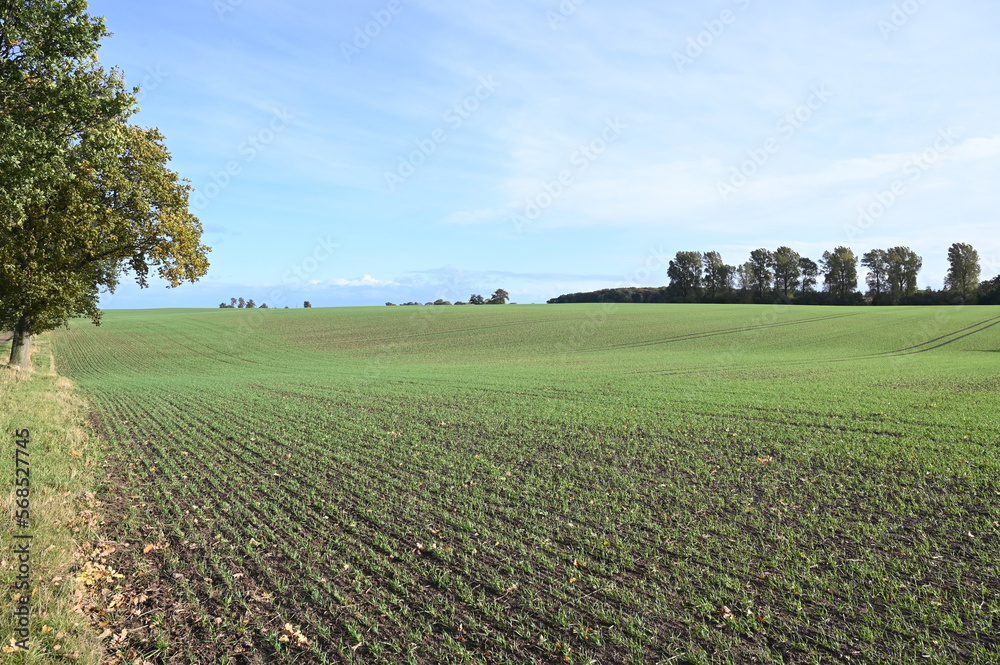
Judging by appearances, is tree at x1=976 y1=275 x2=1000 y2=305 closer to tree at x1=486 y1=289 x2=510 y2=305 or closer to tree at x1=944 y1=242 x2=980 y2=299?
tree at x1=944 y1=242 x2=980 y2=299

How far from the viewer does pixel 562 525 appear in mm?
8812

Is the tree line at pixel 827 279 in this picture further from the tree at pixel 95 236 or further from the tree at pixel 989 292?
the tree at pixel 95 236

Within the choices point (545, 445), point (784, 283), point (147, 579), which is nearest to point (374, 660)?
point (147, 579)

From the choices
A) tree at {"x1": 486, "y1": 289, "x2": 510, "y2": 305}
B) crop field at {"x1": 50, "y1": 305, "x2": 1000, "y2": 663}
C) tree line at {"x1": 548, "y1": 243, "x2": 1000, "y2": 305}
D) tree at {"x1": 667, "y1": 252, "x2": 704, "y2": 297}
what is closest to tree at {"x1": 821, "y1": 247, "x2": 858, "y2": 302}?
tree line at {"x1": 548, "y1": 243, "x2": 1000, "y2": 305}

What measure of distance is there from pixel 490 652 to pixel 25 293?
27381 mm

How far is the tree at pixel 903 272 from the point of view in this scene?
11069cm

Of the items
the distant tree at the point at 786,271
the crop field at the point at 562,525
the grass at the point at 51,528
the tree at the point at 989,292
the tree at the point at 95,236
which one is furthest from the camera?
the distant tree at the point at 786,271

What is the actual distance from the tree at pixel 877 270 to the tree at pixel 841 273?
625 cm

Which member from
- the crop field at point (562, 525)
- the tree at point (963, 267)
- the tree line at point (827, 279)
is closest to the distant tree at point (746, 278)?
the tree line at point (827, 279)

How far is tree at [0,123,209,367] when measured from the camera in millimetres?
21734

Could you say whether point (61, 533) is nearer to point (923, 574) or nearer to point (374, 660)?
point (374, 660)

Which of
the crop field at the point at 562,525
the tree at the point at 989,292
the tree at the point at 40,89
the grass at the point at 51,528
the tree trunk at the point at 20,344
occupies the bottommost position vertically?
the crop field at the point at 562,525

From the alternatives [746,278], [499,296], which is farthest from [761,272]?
[499,296]

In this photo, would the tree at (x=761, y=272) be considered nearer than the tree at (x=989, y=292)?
No
